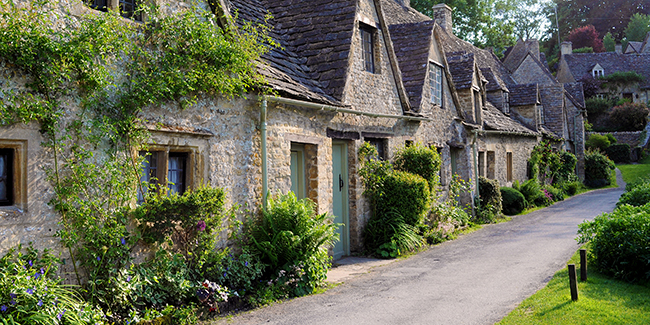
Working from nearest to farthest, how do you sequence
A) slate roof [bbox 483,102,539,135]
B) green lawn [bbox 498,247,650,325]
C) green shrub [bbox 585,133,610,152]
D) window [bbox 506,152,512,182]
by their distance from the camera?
green lawn [bbox 498,247,650,325] → slate roof [bbox 483,102,539,135] → window [bbox 506,152,512,182] → green shrub [bbox 585,133,610,152]

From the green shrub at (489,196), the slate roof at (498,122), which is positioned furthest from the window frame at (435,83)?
the slate roof at (498,122)

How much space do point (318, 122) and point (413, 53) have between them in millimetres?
6262

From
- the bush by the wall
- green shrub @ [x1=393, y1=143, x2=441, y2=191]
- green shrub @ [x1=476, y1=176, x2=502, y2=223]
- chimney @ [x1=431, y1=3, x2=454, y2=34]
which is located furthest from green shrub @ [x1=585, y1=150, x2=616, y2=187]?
the bush by the wall

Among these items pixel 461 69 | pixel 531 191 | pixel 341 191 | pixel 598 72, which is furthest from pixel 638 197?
pixel 598 72

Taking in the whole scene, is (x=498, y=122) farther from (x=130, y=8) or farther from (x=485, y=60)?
(x=130, y=8)

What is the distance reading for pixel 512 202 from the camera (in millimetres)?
20188

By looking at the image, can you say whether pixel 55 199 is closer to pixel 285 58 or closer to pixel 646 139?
pixel 285 58

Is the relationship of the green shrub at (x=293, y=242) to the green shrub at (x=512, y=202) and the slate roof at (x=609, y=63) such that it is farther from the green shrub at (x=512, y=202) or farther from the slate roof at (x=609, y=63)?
the slate roof at (x=609, y=63)

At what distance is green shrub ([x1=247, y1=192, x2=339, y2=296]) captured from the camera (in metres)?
8.29

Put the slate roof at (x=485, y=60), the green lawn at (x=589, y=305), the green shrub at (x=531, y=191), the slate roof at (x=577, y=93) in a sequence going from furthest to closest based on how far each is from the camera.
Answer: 1. the slate roof at (x=577, y=93)
2. the slate roof at (x=485, y=60)
3. the green shrub at (x=531, y=191)
4. the green lawn at (x=589, y=305)

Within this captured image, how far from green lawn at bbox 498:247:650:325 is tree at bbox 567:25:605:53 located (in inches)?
2610

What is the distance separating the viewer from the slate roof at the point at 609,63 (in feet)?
181

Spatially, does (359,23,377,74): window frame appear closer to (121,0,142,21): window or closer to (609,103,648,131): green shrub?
(121,0,142,21): window

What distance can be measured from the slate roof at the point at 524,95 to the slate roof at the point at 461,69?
8.63 meters
